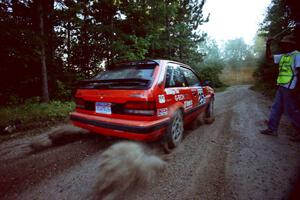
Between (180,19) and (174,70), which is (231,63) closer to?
(180,19)

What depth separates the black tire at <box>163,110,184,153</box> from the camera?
2.87 metres

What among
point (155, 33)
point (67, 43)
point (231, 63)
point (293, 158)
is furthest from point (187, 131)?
point (231, 63)

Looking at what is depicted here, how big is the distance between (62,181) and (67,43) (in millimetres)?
10008

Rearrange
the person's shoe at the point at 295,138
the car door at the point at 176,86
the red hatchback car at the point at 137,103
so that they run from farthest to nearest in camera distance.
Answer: the person's shoe at the point at 295,138
the car door at the point at 176,86
the red hatchback car at the point at 137,103

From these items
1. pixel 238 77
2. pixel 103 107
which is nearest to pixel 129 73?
A: pixel 103 107

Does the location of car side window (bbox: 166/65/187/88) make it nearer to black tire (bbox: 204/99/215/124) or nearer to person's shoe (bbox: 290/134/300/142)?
black tire (bbox: 204/99/215/124)

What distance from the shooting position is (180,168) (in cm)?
248

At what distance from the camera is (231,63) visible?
57.1 m

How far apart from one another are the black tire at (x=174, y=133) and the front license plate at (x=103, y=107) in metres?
1.04

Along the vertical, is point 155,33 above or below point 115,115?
above

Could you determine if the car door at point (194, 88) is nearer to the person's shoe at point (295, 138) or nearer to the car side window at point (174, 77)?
the car side window at point (174, 77)

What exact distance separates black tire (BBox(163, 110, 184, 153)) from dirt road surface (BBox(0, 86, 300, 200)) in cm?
14


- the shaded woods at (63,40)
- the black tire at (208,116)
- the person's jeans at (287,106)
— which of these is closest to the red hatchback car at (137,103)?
the black tire at (208,116)

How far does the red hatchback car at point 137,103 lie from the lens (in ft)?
7.91
